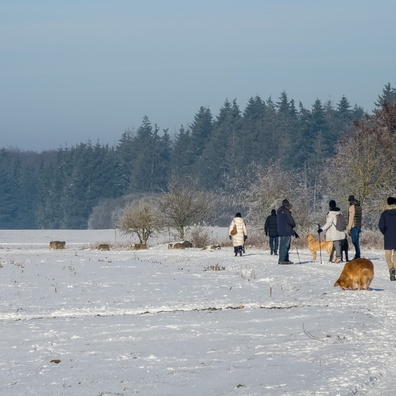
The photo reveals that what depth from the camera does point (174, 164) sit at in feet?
429

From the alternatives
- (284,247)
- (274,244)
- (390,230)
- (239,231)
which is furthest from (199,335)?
(274,244)

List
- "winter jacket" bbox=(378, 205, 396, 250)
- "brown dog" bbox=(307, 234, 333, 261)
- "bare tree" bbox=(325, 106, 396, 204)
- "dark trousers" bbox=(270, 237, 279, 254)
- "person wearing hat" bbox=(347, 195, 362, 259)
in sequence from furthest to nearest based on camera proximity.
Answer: "bare tree" bbox=(325, 106, 396, 204) → "dark trousers" bbox=(270, 237, 279, 254) → "brown dog" bbox=(307, 234, 333, 261) → "person wearing hat" bbox=(347, 195, 362, 259) → "winter jacket" bbox=(378, 205, 396, 250)

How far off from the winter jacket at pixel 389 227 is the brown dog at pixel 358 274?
2322 millimetres

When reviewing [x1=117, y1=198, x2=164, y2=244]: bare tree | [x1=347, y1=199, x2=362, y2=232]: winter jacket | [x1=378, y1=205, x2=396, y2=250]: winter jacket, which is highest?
[x1=117, y1=198, x2=164, y2=244]: bare tree

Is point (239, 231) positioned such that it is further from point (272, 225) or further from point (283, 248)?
point (283, 248)

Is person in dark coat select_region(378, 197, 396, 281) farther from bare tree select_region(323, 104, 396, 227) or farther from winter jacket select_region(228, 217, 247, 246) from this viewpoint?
bare tree select_region(323, 104, 396, 227)

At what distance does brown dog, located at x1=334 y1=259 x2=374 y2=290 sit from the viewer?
1667 centimetres

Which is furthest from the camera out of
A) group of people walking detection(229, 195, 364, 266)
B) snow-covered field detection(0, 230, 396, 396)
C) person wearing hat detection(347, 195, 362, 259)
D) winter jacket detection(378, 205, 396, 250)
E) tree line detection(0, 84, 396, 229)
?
tree line detection(0, 84, 396, 229)

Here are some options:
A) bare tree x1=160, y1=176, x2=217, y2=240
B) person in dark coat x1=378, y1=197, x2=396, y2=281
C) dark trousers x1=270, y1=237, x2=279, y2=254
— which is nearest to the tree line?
bare tree x1=160, y1=176, x2=217, y2=240

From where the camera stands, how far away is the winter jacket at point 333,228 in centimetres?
2422

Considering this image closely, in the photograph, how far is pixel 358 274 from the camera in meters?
16.8

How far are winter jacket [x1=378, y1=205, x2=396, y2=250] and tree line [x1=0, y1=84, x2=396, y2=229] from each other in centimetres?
8636

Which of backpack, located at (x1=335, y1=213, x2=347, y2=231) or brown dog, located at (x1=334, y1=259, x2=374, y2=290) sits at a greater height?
backpack, located at (x1=335, y1=213, x2=347, y2=231)

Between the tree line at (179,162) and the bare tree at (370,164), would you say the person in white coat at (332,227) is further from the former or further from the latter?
the tree line at (179,162)
